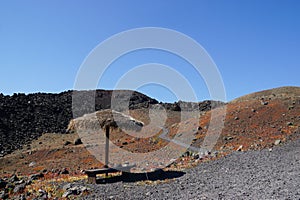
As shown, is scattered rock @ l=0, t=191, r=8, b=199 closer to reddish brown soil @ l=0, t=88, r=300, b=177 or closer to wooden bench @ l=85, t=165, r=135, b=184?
wooden bench @ l=85, t=165, r=135, b=184

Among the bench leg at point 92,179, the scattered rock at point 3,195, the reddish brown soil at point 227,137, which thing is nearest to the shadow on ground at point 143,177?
the bench leg at point 92,179

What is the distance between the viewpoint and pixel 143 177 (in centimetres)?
1430

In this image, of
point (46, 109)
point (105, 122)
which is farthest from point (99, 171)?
point (46, 109)

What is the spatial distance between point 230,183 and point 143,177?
15.4ft

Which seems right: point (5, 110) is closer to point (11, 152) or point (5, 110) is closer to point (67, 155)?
point (11, 152)

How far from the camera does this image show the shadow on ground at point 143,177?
13.8 meters

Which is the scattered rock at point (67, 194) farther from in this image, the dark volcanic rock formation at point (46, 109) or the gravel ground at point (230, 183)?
the dark volcanic rock formation at point (46, 109)

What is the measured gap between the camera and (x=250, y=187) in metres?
9.99

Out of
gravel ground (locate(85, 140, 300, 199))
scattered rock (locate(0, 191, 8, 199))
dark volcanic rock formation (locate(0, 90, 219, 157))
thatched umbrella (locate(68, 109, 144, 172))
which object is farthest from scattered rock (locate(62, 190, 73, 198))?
dark volcanic rock formation (locate(0, 90, 219, 157))

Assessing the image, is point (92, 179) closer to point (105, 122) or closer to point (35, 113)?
point (105, 122)

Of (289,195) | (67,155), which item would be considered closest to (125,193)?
(289,195)

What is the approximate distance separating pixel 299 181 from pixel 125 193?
5984 millimetres

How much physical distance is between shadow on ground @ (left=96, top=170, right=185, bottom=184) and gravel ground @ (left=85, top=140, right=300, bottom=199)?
518 millimetres

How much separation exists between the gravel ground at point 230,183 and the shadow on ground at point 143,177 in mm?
518
